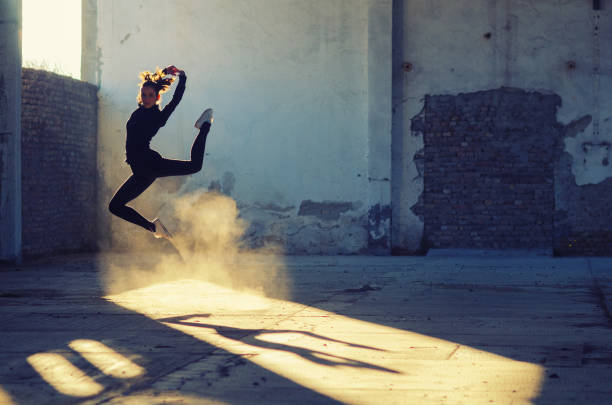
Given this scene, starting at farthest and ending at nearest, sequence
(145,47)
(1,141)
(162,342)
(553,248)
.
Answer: (145,47) → (553,248) → (1,141) → (162,342)

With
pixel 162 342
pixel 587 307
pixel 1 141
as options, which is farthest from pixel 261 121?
pixel 162 342

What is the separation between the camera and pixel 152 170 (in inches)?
241

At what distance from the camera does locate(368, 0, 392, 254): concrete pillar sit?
410 inches

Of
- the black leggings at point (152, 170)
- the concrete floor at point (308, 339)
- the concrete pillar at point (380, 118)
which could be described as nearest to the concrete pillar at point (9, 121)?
the concrete floor at point (308, 339)

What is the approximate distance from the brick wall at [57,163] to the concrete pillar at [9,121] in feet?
2.33

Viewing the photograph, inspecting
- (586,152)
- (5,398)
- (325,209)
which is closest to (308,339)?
(5,398)

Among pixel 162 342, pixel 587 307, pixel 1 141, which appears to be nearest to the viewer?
pixel 162 342

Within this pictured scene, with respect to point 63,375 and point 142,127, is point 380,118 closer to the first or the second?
point 142,127

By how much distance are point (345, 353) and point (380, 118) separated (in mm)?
7184

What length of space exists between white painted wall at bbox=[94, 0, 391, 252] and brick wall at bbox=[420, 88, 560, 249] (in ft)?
2.28

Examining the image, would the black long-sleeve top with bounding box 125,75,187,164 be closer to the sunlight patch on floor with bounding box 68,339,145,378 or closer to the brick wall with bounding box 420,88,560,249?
the sunlight patch on floor with bounding box 68,339,145,378

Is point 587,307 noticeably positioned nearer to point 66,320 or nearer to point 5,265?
point 66,320

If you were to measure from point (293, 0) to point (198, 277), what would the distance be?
4742 millimetres

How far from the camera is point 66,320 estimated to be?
15.3 ft
